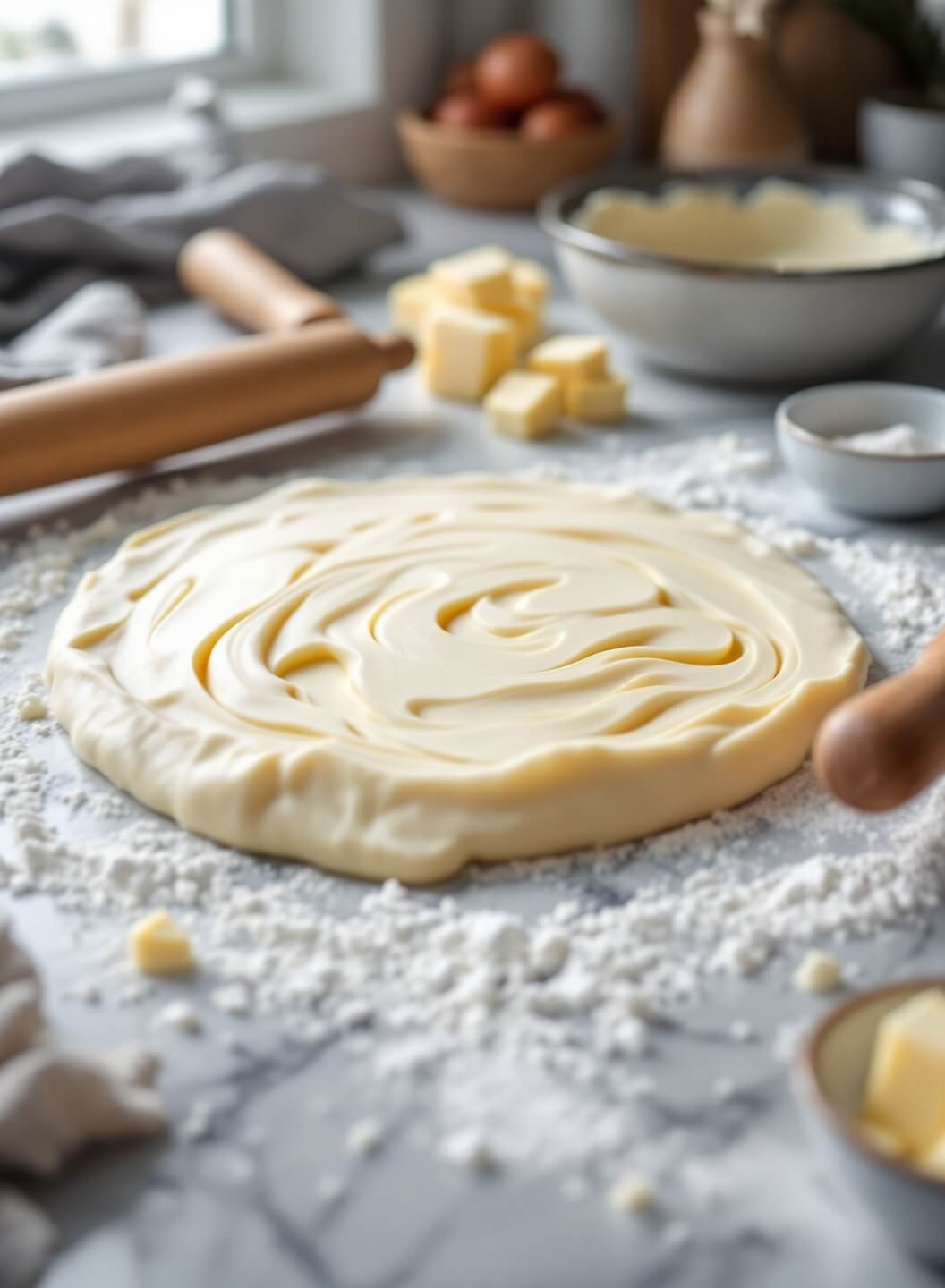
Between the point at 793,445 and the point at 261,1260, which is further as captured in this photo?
the point at 793,445

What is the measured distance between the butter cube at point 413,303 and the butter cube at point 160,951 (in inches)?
41.9

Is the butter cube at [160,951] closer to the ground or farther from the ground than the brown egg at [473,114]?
closer to the ground

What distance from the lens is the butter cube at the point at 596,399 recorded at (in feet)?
5.27

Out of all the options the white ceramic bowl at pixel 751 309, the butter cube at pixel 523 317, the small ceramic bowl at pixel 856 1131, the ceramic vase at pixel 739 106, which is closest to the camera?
the small ceramic bowl at pixel 856 1131

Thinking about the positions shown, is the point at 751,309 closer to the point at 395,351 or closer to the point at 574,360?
the point at 574,360

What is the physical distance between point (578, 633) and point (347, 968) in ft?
1.25

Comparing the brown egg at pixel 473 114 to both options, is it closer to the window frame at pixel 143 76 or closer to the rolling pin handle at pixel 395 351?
the window frame at pixel 143 76

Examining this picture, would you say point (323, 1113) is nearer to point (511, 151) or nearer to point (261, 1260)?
point (261, 1260)

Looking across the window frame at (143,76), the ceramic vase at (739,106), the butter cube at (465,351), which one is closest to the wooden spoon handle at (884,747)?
the butter cube at (465,351)

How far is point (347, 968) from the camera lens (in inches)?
33.7

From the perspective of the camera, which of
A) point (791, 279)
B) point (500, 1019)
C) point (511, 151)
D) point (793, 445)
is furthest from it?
point (511, 151)

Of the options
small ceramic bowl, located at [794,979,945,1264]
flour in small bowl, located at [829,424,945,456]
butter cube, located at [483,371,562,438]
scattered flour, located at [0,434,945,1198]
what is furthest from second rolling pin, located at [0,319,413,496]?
small ceramic bowl, located at [794,979,945,1264]

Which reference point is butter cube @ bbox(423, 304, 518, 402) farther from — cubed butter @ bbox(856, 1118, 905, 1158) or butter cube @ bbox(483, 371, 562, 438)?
cubed butter @ bbox(856, 1118, 905, 1158)

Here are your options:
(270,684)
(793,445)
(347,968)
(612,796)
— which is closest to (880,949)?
(612,796)
